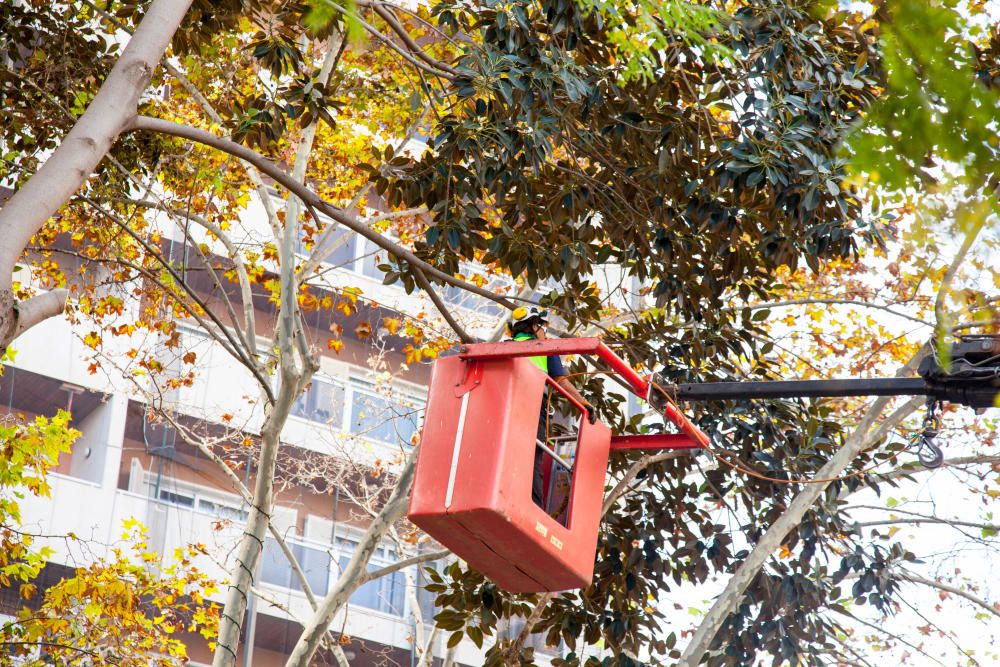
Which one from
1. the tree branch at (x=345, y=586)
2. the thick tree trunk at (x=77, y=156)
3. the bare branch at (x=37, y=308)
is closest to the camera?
the thick tree trunk at (x=77, y=156)

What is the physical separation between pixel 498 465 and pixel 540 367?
33.2 inches

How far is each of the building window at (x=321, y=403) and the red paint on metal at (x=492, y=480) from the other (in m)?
14.1

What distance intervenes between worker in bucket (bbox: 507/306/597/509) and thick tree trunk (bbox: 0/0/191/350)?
2016 mm

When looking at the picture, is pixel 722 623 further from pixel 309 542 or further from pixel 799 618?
pixel 309 542

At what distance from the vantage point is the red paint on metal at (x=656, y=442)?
593 cm

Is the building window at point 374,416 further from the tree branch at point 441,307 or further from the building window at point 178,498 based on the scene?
the tree branch at point 441,307

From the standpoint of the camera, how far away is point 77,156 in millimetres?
4984

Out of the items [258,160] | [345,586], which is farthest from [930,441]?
[345,586]

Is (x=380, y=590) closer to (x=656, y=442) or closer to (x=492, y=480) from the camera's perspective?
(x=656, y=442)

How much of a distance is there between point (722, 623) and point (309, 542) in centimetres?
1031

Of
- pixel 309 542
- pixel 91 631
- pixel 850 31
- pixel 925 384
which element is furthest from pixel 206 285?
pixel 925 384

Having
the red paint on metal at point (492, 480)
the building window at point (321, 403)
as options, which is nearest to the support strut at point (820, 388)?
the red paint on metal at point (492, 480)

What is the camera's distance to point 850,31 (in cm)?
785

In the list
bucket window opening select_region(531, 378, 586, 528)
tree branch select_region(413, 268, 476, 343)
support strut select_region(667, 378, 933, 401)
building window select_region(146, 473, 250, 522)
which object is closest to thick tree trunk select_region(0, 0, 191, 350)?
tree branch select_region(413, 268, 476, 343)
